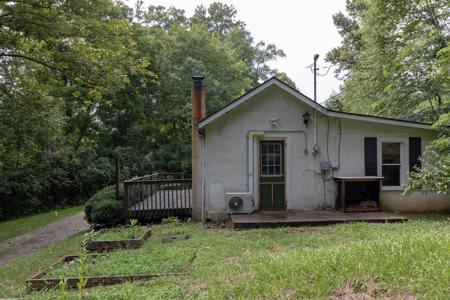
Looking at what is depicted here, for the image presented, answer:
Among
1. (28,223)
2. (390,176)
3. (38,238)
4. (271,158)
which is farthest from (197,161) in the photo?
(28,223)

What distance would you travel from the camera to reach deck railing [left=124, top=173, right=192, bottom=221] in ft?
32.3

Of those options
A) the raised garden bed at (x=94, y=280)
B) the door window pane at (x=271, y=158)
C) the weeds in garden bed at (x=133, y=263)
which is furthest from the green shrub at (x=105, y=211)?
the raised garden bed at (x=94, y=280)

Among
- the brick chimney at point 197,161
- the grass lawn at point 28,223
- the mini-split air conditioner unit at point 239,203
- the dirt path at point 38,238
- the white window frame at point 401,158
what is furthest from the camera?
the grass lawn at point 28,223

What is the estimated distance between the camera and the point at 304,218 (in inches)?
329

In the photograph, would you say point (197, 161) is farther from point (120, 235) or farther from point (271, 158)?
point (120, 235)

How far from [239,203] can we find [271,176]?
1.25 m

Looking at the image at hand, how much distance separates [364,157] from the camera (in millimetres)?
9656

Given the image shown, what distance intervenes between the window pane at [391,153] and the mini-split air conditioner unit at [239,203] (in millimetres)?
4147

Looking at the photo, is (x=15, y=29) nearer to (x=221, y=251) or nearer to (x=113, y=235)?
(x=113, y=235)

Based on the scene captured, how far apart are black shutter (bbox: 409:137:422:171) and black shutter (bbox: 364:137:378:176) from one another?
105 centimetres

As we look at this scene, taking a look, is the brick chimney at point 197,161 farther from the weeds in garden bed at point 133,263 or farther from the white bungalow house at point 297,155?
the weeds in garden bed at point 133,263

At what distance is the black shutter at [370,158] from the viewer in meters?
9.65

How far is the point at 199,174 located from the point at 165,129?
12.3m

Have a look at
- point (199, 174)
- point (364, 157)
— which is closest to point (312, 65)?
point (364, 157)
